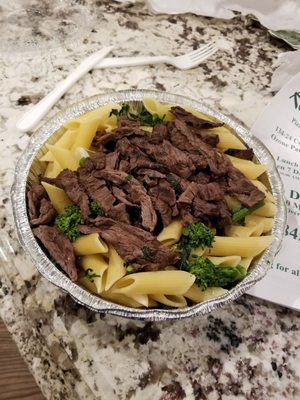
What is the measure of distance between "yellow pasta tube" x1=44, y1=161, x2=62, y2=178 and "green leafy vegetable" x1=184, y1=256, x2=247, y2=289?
0.79 feet

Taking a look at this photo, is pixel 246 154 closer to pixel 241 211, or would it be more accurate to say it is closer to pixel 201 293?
pixel 241 211

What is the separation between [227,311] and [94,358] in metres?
0.21

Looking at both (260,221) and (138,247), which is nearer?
(138,247)

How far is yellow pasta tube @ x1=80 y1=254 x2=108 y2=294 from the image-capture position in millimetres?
698

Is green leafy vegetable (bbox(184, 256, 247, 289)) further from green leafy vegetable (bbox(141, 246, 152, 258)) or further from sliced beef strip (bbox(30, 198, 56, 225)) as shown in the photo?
sliced beef strip (bbox(30, 198, 56, 225))

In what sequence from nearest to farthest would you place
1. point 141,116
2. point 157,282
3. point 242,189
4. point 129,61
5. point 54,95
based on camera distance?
point 157,282 → point 242,189 → point 141,116 → point 54,95 → point 129,61

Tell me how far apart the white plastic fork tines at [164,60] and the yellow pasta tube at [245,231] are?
1.65 ft

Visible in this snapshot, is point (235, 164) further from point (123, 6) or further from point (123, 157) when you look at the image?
point (123, 6)

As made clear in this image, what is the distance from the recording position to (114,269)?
708 millimetres

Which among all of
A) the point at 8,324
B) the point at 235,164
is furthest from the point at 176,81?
the point at 8,324

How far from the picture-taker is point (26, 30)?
1200mm

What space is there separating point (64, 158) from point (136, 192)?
0.13m

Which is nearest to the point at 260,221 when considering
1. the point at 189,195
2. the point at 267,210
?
the point at 267,210

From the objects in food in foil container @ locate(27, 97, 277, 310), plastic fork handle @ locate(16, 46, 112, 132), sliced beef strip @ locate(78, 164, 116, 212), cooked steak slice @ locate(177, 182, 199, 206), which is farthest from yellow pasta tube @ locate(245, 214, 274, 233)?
plastic fork handle @ locate(16, 46, 112, 132)
